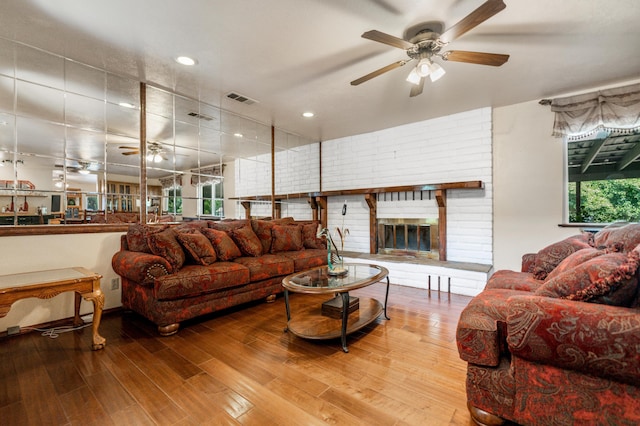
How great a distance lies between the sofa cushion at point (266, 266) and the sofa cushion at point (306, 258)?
0.34 ft

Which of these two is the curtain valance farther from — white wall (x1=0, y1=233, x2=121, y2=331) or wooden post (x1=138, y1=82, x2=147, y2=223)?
white wall (x1=0, y1=233, x2=121, y2=331)

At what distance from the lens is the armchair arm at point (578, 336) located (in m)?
1.08

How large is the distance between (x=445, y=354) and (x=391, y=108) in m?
3.09

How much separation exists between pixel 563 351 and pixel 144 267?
283 centimetres

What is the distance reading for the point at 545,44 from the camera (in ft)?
7.94

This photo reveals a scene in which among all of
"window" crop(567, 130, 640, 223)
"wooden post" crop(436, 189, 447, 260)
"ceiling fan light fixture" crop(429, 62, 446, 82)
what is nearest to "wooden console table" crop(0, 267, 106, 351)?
"ceiling fan light fixture" crop(429, 62, 446, 82)

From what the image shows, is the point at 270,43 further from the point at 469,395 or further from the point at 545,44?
the point at 469,395

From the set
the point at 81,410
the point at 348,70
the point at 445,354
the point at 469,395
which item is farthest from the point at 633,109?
the point at 81,410

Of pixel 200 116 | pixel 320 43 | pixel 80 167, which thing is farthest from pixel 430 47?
pixel 80 167

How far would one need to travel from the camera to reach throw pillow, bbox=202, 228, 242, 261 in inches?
124

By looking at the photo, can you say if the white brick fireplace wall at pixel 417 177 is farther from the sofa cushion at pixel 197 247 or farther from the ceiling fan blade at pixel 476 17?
the sofa cushion at pixel 197 247

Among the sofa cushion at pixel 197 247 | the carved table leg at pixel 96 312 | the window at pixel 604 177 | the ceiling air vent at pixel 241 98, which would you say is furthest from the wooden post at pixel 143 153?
the window at pixel 604 177

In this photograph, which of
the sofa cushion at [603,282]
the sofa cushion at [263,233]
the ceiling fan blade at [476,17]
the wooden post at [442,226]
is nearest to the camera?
the sofa cushion at [603,282]

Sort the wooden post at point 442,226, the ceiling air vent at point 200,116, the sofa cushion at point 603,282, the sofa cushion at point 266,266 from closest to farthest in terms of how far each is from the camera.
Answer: the sofa cushion at point 603,282
the sofa cushion at point 266,266
the ceiling air vent at point 200,116
the wooden post at point 442,226
